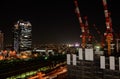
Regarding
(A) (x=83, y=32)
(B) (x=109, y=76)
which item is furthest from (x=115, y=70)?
(A) (x=83, y=32)

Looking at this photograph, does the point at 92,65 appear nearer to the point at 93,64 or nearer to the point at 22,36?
the point at 93,64

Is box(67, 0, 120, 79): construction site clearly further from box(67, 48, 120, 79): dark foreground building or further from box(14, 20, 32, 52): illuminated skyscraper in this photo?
box(14, 20, 32, 52): illuminated skyscraper

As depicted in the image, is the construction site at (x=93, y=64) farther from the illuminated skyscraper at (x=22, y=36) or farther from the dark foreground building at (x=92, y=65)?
the illuminated skyscraper at (x=22, y=36)

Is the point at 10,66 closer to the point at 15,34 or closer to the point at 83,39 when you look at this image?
the point at 83,39

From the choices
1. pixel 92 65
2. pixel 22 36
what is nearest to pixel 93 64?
pixel 92 65

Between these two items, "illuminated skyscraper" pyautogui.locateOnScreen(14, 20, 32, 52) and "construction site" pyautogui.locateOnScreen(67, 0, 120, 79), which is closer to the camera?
"construction site" pyautogui.locateOnScreen(67, 0, 120, 79)

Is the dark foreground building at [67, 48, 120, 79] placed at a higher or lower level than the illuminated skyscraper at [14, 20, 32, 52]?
lower

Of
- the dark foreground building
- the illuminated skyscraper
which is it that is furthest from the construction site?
the illuminated skyscraper

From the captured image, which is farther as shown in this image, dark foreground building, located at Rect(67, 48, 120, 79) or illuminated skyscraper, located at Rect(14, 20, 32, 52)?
illuminated skyscraper, located at Rect(14, 20, 32, 52)
